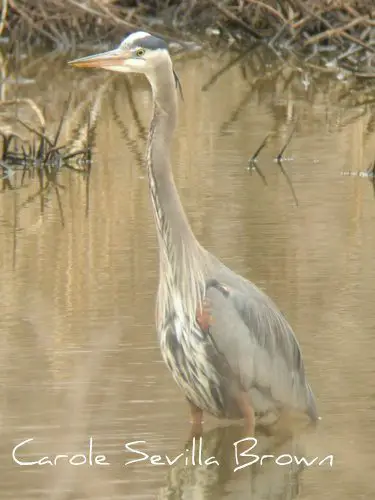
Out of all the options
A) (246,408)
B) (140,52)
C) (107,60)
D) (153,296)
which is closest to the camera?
(246,408)

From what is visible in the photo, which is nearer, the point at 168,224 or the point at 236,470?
the point at 236,470

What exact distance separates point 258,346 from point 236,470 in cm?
49

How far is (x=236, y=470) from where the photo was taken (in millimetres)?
6207

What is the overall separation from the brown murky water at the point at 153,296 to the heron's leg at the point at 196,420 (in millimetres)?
64

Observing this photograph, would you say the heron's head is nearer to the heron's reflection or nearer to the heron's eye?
the heron's eye

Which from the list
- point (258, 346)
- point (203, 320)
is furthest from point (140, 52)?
point (258, 346)

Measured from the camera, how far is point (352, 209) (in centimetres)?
1056

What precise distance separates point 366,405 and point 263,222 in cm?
365

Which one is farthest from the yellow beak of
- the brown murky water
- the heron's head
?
the brown murky water

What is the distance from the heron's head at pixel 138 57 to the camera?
21.0 ft

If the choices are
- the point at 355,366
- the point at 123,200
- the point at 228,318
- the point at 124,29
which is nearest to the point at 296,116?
the point at 123,200

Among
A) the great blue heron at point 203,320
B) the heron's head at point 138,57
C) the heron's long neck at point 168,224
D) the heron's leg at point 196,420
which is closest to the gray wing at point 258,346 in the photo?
the great blue heron at point 203,320

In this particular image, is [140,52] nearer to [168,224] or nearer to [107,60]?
[107,60]

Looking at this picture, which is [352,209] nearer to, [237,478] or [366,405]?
[366,405]
